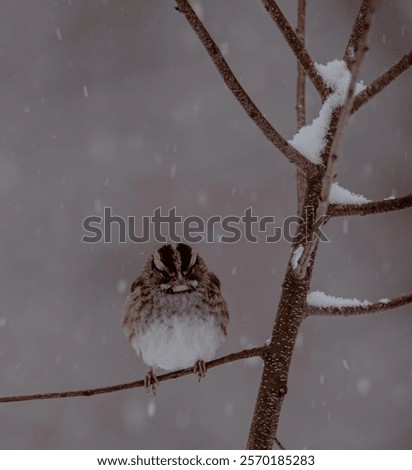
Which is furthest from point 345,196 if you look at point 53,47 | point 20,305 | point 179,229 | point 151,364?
point 53,47

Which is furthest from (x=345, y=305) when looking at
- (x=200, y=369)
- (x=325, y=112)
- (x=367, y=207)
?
(x=200, y=369)

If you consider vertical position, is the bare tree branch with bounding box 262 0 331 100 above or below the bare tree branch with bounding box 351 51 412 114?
above

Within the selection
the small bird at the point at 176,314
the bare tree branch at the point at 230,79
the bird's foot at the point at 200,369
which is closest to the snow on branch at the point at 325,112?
the bare tree branch at the point at 230,79

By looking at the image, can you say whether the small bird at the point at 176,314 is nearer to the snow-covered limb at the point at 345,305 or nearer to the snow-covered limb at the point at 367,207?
the snow-covered limb at the point at 345,305

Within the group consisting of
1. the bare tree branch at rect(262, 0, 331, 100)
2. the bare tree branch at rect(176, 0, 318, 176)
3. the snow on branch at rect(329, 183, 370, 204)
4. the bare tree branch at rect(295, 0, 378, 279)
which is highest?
the bare tree branch at rect(262, 0, 331, 100)

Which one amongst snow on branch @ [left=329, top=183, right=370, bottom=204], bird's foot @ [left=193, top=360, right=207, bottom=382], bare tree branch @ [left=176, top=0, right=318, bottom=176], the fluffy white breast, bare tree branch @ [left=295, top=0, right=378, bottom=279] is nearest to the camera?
bare tree branch @ [left=295, top=0, right=378, bottom=279]

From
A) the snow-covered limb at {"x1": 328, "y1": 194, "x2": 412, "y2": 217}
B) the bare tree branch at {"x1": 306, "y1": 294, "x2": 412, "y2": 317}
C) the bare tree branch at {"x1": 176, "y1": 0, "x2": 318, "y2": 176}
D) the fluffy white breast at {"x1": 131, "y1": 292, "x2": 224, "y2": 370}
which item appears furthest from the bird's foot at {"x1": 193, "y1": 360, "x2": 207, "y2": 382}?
the bare tree branch at {"x1": 176, "y1": 0, "x2": 318, "y2": 176}

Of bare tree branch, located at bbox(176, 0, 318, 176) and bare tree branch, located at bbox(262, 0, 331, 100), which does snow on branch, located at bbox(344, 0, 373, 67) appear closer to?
bare tree branch, located at bbox(262, 0, 331, 100)

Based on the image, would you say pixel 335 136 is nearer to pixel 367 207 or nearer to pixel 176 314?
pixel 367 207
